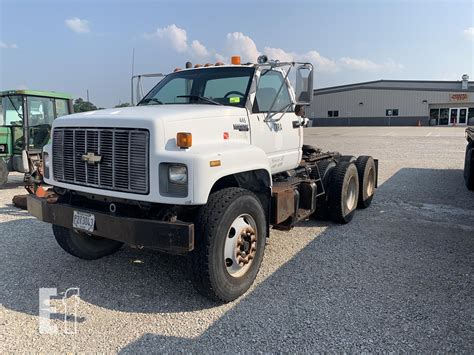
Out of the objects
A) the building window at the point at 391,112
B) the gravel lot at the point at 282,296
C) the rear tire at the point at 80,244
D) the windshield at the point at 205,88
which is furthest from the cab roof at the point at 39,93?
the building window at the point at 391,112

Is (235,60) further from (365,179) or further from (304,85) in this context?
(365,179)

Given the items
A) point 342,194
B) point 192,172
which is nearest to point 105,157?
point 192,172

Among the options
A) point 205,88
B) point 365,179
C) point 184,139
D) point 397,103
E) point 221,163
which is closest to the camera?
point 184,139

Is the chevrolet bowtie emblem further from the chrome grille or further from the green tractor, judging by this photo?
the green tractor

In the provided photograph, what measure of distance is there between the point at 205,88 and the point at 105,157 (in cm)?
177

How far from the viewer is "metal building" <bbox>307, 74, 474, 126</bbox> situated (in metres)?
52.4

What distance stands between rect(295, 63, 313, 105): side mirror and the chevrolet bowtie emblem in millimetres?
2306

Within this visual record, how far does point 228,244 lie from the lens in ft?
13.2

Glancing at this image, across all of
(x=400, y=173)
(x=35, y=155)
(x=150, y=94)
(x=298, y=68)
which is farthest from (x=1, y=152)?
(x=400, y=173)

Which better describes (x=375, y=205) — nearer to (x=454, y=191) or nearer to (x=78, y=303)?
(x=454, y=191)

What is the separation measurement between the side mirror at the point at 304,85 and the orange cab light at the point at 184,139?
1658mm

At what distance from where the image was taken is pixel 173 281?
4.53 meters

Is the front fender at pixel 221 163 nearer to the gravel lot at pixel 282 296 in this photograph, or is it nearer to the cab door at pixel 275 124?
the cab door at pixel 275 124

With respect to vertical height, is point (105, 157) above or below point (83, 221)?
above
